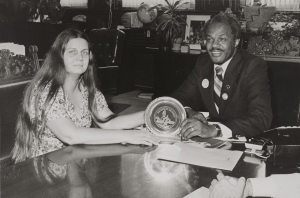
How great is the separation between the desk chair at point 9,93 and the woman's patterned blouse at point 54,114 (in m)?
0.08

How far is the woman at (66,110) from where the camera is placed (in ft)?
6.21

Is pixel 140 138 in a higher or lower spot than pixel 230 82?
lower

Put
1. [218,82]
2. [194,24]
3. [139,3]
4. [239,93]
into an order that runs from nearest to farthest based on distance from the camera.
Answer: [239,93]
[218,82]
[194,24]
[139,3]

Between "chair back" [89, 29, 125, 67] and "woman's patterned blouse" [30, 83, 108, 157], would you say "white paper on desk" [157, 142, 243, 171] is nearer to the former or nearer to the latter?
"woman's patterned blouse" [30, 83, 108, 157]

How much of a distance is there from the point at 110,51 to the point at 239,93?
3.21 metres

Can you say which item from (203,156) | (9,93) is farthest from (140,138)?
(9,93)

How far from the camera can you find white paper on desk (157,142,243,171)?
1570 mm

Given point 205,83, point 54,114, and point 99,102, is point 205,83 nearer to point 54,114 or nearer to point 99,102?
point 99,102

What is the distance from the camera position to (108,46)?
541 cm

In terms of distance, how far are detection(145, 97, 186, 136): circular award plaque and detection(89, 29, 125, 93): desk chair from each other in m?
3.31

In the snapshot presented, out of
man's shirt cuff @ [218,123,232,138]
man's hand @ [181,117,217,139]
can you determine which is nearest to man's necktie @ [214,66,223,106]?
man's shirt cuff @ [218,123,232,138]

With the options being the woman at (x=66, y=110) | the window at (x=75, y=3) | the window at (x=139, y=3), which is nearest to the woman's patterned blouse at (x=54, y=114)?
the woman at (x=66, y=110)

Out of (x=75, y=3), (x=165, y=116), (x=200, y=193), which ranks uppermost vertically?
(x=75, y=3)

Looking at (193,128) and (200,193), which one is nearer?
(200,193)
